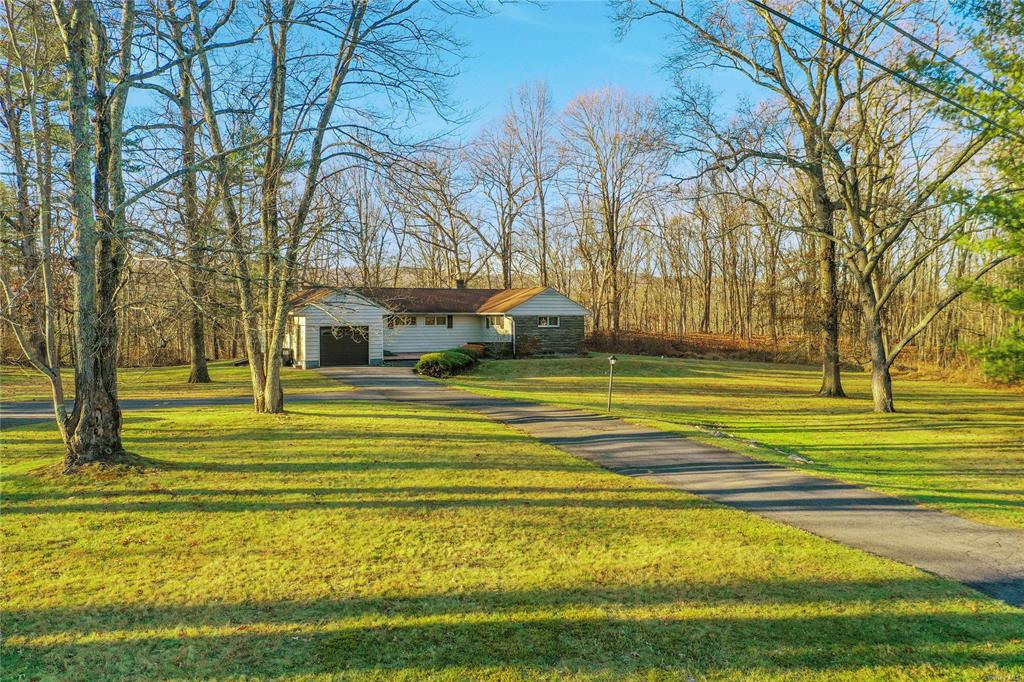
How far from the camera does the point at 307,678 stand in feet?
12.5

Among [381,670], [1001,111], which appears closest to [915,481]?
[1001,111]

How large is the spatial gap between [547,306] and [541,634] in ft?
91.7

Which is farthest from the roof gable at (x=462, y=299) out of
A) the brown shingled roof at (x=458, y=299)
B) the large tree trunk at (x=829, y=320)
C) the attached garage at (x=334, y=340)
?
the large tree trunk at (x=829, y=320)

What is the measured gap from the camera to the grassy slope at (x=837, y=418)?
31.2ft

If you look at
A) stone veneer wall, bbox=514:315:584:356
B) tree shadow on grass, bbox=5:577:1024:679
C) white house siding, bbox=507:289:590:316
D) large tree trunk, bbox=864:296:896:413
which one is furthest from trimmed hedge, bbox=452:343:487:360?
tree shadow on grass, bbox=5:577:1024:679

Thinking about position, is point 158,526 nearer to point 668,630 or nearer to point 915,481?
point 668,630

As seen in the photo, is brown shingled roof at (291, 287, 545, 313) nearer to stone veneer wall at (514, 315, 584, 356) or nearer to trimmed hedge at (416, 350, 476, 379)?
stone veneer wall at (514, 315, 584, 356)

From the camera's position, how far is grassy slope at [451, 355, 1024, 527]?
9.51m

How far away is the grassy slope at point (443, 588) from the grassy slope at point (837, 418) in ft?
13.2

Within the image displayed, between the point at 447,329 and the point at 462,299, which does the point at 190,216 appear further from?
the point at 462,299

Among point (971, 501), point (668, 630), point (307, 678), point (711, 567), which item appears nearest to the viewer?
point (307, 678)

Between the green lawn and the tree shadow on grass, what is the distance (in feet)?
49.4

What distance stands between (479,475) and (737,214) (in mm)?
37577

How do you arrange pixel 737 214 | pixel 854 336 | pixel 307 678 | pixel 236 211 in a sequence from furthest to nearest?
pixel 737 214 → pixel 854 336 → pixel 236 211 → pixel 307 678
